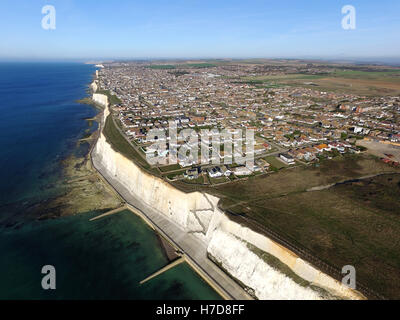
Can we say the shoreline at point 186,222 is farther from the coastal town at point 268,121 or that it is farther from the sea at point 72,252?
the coastal town at point 268,121

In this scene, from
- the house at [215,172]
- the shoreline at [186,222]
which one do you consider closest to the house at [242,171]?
the house at [215,172]

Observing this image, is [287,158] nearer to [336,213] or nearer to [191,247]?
[336,213]

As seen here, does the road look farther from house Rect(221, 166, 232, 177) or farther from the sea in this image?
house Rect(221, 166, 232, 177)

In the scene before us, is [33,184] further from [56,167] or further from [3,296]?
[3,296]
